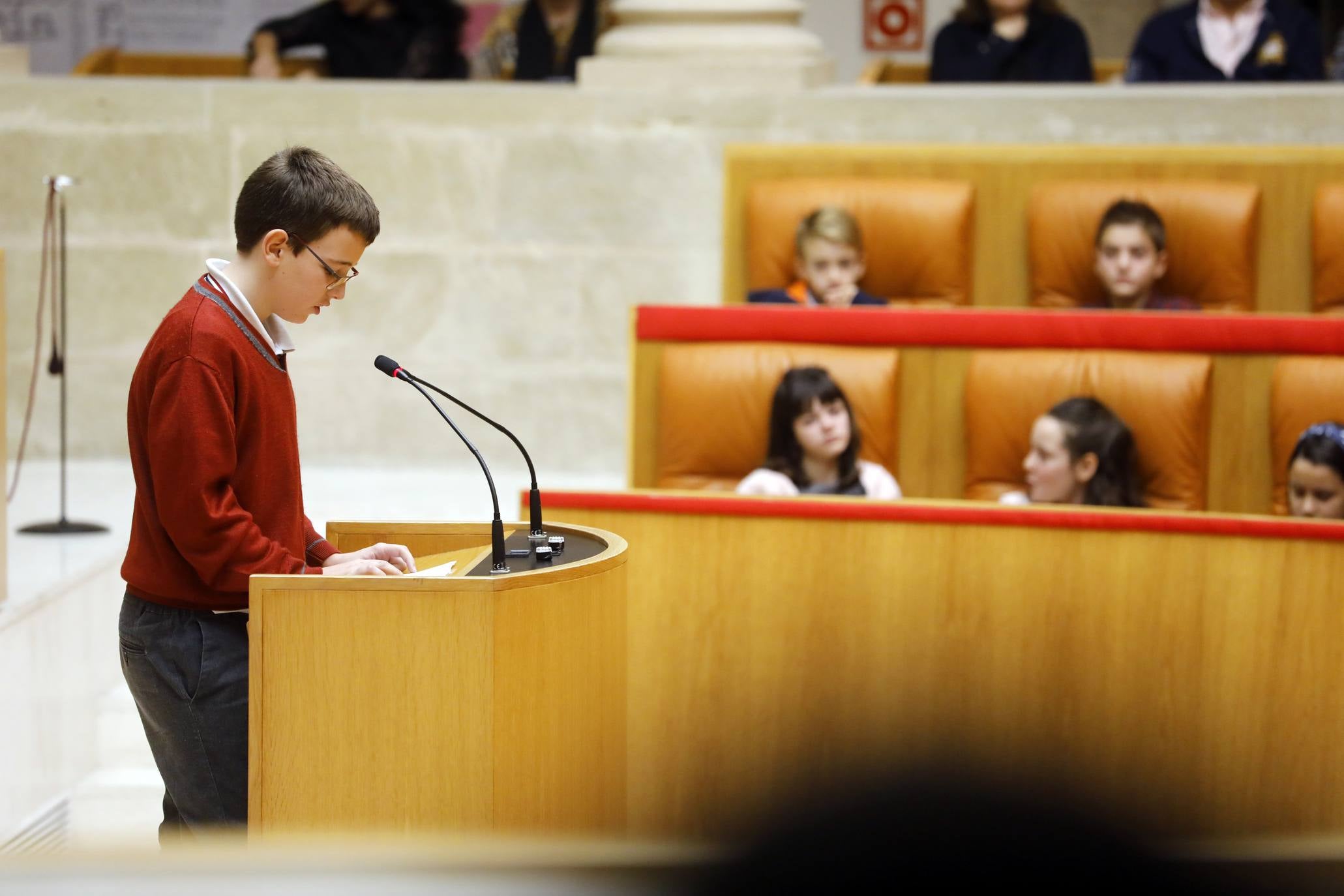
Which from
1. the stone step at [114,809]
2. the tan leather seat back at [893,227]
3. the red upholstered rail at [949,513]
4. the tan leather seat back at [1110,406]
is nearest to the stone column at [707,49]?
the tan leather seat back at [893,227]

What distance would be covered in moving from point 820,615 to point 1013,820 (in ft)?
6.23

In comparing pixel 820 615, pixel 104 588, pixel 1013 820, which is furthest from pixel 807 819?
pixel 104 588

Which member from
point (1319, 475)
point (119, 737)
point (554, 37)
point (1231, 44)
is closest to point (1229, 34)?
point (1231, 44)

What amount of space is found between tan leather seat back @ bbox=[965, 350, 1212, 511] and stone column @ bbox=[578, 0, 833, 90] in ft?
4.91

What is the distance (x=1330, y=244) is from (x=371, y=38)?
8.52 feet

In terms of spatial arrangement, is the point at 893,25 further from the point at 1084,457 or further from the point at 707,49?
the point at 1084,457

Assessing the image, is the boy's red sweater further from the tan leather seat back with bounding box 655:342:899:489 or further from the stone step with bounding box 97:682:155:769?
the tan leather seat back with bounding box 655:342:899:489

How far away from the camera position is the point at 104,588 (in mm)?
2977

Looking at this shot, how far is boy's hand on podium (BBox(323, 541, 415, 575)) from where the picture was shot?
158 cm

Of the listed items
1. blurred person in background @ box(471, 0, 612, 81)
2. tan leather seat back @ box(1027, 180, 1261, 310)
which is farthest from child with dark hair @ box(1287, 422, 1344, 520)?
blurred person in background @ box(471, 0, 612, 81)

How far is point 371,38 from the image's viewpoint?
4523 mm

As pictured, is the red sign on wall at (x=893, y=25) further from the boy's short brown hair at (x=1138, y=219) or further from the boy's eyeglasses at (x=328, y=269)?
the boy's eyeglasses at (x=328, y=269)

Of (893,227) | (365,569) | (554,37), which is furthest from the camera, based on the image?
(554,37)

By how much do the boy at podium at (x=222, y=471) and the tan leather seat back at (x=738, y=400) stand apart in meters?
1.43
